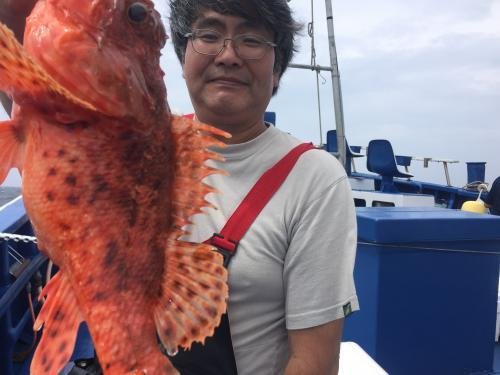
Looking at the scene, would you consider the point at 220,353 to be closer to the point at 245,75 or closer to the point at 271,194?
the point at 271,194

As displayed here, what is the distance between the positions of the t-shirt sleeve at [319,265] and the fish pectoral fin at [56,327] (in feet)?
2.60

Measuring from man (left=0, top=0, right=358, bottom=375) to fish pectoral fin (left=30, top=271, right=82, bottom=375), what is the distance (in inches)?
21.4

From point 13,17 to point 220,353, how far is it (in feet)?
4.53

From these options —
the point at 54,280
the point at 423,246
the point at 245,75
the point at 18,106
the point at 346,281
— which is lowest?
the point at 423,246

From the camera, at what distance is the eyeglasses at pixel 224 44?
6.18 ft

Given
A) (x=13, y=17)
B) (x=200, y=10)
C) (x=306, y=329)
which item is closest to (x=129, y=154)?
(x=13, y=17)

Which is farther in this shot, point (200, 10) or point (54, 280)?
point (200, 10)

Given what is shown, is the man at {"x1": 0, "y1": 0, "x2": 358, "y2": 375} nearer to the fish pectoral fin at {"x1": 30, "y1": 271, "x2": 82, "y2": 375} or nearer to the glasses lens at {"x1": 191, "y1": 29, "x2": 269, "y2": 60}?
the glasses lens at {"x1": 191, "y1": 29, "x2": 269, "y2": 60}

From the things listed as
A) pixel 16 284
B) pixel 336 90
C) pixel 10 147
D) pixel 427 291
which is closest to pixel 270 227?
pixel 10 147

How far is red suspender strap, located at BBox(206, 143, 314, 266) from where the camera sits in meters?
1.83

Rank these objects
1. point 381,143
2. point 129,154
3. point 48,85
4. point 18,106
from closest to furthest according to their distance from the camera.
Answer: point 48,85
point 18,106
point 129,154
point 381,143

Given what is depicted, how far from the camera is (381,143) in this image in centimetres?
1273

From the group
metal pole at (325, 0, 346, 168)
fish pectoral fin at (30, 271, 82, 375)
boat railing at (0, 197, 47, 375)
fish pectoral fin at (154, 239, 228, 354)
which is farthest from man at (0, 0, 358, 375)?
metal pole at (325, 0, 346, 168)

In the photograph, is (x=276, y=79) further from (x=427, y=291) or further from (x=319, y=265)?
(x=427, y=291)
